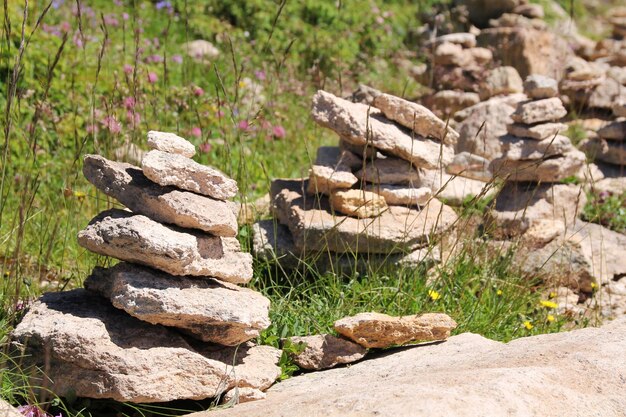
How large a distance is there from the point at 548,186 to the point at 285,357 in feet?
11.8

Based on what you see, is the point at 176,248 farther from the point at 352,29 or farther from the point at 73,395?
the point at 352,29

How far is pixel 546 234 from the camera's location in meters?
6.48

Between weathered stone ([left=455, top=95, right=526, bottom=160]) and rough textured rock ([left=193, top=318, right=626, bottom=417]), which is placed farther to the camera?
weathered stone ([left=455, top=95, right=526, bottom=160])

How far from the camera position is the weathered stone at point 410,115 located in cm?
556

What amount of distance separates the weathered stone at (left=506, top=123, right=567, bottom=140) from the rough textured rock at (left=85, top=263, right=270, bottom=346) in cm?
349

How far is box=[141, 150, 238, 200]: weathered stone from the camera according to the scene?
3.86 m

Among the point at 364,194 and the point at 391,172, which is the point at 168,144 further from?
the point at 391,172

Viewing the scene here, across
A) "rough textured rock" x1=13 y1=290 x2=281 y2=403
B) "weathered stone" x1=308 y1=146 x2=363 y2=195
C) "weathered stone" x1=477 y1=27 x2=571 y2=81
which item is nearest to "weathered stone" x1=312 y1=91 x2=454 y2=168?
"weathered stone" x1=308 y1=146 x2=363 y2=195

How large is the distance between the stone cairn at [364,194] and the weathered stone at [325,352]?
807 mm

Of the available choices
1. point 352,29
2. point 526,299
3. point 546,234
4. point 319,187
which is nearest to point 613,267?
point 546,234

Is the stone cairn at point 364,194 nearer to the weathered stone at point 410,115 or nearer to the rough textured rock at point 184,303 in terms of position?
the weathered stone at point 410,115

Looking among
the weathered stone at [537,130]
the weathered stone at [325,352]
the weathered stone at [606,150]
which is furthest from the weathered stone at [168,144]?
the weathered stone at [606,150]

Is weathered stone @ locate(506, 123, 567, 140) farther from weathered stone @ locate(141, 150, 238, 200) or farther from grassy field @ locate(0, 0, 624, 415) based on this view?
weathered stone @ locate(141, 150, 238, 200)

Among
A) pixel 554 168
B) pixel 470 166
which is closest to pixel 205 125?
pixel 470 166
